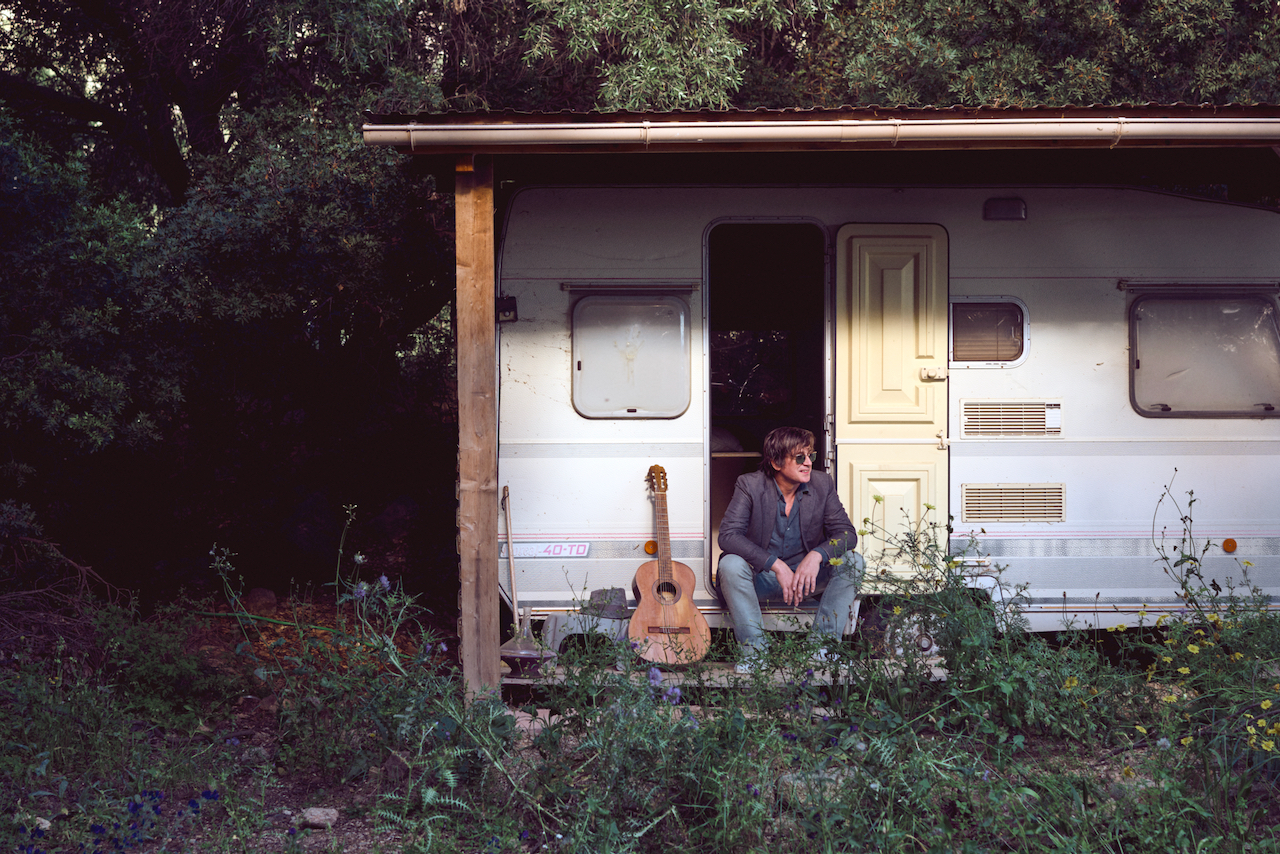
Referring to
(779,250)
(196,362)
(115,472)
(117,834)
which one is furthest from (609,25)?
(117,834)

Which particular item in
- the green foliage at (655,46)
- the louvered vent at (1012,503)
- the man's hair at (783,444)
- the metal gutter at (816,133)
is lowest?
the louvered vent at (1012,503)

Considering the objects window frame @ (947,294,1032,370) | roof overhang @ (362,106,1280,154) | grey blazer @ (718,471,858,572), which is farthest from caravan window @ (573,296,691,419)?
window frame @ (947,294,1032,370)

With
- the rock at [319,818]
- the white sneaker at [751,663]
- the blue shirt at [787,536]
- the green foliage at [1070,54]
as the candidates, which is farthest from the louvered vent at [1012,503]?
the green foliage at [1070,54]

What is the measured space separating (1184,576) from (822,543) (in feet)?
6.64

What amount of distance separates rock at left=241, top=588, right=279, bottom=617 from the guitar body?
434cm

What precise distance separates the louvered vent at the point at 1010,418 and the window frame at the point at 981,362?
0.70ft

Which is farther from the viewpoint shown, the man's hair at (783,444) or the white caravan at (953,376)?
the white caravan at (953,376)

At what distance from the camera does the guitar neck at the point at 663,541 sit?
5727 mm

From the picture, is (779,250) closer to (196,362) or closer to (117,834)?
(196,362)

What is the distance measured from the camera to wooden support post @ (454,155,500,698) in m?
5.04

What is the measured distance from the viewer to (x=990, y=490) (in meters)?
6.01

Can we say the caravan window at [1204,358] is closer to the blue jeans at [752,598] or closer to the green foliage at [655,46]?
the blue jeans at [752,598]

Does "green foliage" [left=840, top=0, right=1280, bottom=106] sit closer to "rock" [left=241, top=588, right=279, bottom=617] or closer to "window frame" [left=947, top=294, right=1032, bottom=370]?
"window frame" [left=947, top=294, right=1032, bottom=370]

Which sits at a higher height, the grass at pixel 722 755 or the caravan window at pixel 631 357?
the caravan window at pixel 631 357
